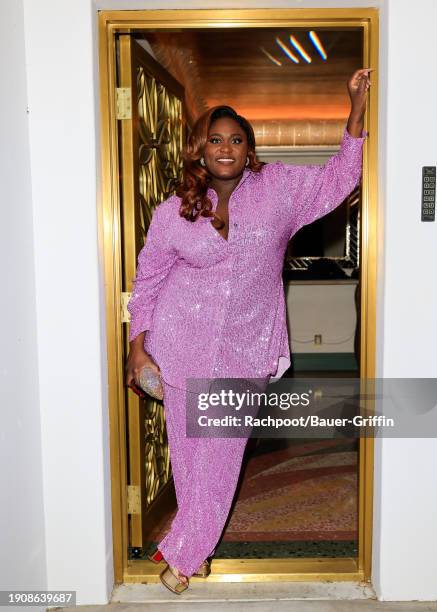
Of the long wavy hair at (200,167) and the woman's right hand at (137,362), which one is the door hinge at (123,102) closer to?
the long wavy hair at (200,167)

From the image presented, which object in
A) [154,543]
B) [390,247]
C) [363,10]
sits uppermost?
[363,10]

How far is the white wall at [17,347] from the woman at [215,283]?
41 centimetres

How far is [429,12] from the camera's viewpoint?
205 cm

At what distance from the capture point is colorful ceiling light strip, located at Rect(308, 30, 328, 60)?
4145 millimetres

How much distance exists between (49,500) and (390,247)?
4.99 ft

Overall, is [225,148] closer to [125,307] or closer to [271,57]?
[125,307]

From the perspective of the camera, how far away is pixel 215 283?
2.18m

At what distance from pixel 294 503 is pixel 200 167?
1.93m

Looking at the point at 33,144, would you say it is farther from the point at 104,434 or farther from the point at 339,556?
the point at 339,556

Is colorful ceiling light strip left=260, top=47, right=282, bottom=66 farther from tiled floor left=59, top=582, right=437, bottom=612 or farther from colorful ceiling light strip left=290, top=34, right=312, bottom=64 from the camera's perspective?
tiled floor left=59, top=582, right=437, bottom=612

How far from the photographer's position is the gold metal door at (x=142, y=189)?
7.79 ft

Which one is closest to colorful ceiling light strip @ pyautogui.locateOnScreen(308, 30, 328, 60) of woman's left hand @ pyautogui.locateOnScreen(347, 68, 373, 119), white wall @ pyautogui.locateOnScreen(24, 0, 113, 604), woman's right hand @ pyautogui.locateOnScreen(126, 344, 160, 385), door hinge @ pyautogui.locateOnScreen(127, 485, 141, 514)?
woman's left hand @ pyautogui.locateOnScreen(347, 68, 373, 119)

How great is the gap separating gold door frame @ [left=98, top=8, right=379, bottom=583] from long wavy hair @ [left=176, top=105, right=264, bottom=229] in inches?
10.8

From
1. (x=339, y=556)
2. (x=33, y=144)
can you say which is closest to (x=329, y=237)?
(x=339, y=556)
